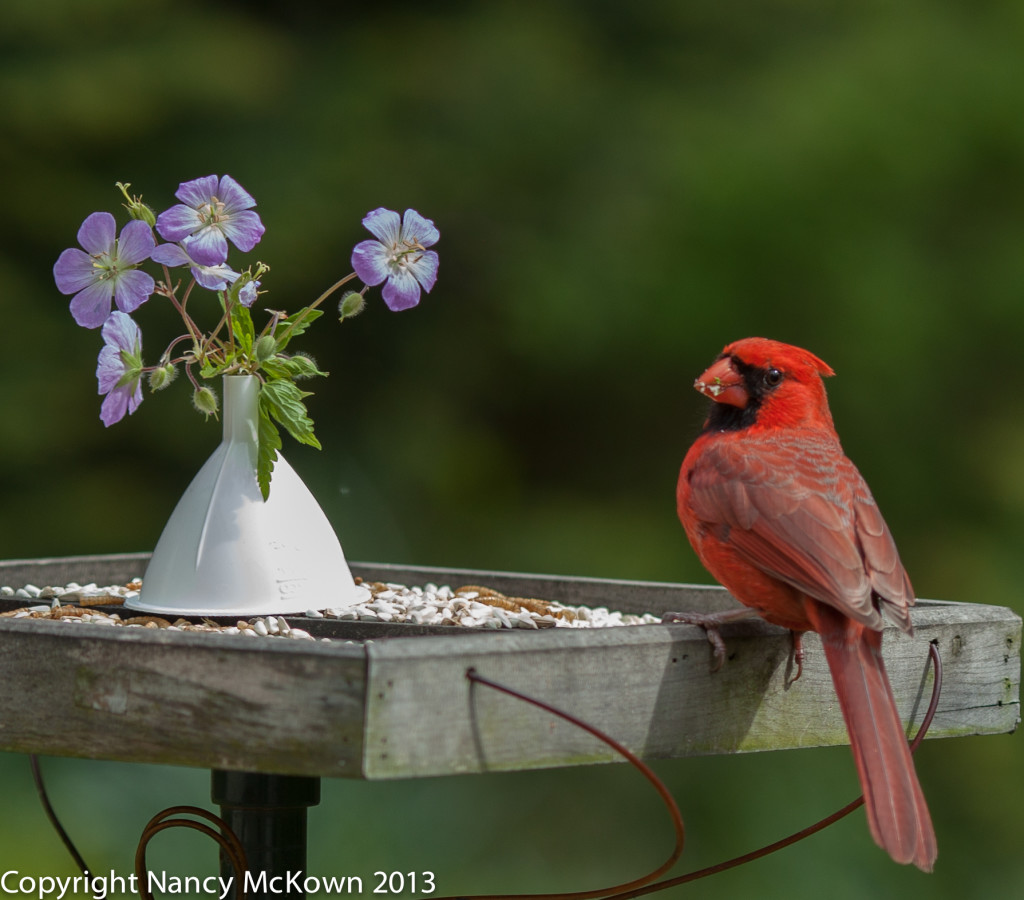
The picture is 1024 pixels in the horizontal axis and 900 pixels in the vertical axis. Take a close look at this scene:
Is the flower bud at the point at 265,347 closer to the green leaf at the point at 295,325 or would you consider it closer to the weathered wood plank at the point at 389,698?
the green leaf at the point at 295,325

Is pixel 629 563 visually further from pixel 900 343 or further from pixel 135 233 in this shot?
pixel 135 233

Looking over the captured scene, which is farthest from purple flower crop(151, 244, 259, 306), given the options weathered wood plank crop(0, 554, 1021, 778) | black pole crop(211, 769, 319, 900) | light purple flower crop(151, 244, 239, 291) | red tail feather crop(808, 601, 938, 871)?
red tail feather crop(808, 601, 938, 871)

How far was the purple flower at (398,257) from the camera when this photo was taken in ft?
6.70

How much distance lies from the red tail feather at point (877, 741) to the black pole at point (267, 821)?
735 mm

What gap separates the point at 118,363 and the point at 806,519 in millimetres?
950

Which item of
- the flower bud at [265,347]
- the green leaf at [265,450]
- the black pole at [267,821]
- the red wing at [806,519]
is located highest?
the flower bud at [265,347]

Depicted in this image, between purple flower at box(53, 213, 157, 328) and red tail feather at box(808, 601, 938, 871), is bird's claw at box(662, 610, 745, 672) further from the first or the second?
purple flower at box(53, 213, 157, 328)

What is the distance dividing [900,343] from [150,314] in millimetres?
2473

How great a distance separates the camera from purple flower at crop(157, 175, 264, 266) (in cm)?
192

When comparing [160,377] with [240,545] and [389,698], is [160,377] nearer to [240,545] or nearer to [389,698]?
[240,545]

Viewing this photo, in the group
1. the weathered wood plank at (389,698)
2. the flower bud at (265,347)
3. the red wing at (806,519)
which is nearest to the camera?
→ the weathered wood plank at (389,698)

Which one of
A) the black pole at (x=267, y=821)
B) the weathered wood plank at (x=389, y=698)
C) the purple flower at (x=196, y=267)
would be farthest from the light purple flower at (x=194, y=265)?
the black pole at (x=267, y=821)

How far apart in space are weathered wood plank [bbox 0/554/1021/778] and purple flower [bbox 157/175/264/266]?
1.74 ft

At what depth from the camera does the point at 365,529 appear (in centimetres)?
480
